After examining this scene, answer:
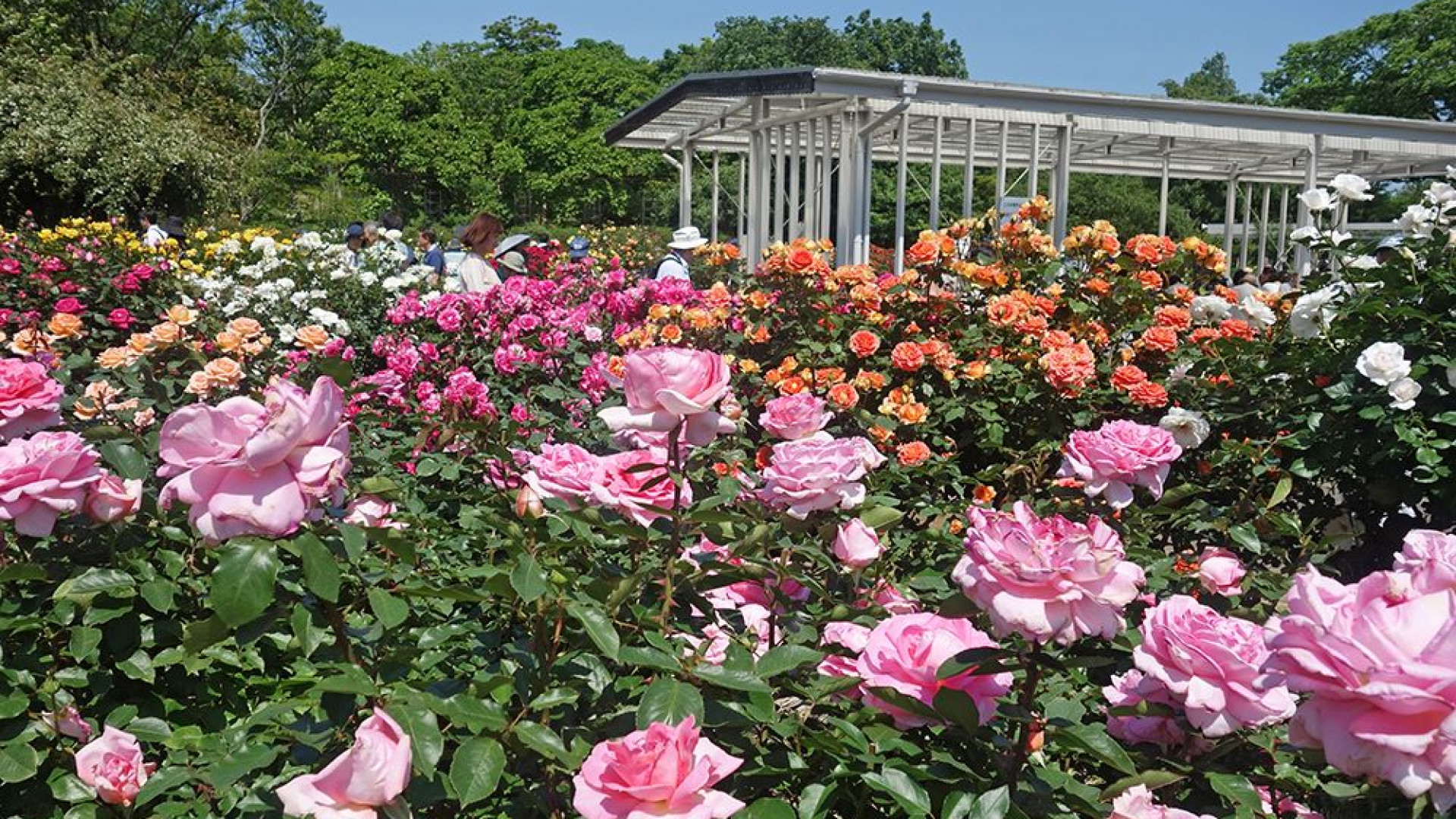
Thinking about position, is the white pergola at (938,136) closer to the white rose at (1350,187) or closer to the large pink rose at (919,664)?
the white rose at (1350,187)

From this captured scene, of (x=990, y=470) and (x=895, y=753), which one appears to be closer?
(x=895, y=753)

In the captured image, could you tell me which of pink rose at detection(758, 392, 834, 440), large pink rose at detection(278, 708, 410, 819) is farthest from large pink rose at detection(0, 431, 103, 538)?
pink rose at detection(758, 392, 834, 440)

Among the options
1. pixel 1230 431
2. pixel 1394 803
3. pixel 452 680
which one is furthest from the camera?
pixel 1230 431

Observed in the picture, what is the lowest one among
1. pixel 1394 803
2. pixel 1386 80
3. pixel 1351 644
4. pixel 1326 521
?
pixel 1326 521

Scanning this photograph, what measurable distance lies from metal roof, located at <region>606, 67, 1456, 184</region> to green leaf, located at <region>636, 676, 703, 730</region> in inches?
321

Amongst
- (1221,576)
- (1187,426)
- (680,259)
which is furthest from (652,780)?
(680,259)

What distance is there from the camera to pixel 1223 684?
1.15 meters

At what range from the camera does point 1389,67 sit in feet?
116

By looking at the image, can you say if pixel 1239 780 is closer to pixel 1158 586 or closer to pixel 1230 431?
pixel 1158 586

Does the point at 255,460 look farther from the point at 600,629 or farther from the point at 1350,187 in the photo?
the point at 1350,187

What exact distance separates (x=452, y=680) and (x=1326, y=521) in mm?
2399

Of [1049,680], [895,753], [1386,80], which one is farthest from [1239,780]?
[1386,80]

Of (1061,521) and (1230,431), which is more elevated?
(1061,521)

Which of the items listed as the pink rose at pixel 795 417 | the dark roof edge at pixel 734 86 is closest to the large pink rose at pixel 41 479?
the pink rose at pixel 795 417
